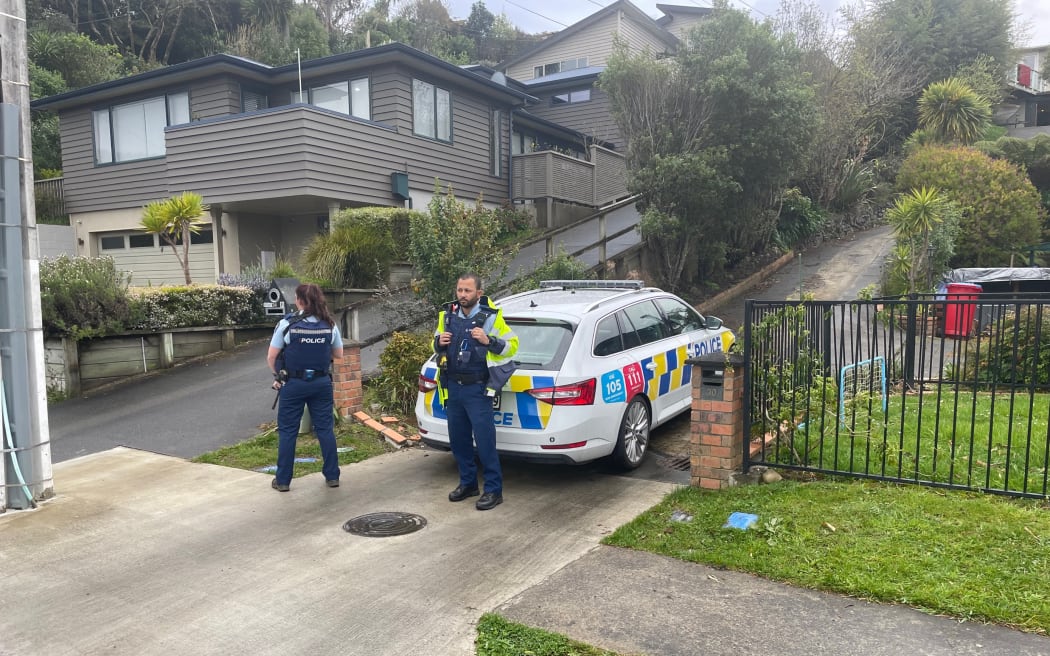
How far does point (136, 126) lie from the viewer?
18.0 meters

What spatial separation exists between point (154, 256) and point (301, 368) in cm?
1475

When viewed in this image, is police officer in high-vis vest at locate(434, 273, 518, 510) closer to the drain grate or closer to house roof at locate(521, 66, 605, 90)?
the drain grate

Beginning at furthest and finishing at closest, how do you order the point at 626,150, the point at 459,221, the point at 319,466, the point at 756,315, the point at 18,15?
1. the point at 626,150
2. the point at 459,221
3. the point at 319,466
4. the point at 756,315
5. the point at 18,15

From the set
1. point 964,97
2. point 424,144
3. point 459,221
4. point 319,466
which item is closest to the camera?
point 319,466

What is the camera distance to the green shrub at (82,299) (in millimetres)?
9859

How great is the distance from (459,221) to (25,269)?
4788 millimetres

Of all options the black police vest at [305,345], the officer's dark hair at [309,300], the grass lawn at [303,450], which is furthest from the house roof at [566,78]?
the black police vest at [305,345]

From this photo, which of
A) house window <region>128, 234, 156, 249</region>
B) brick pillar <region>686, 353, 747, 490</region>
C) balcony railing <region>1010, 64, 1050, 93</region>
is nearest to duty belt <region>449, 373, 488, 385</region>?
brick pillar <region>686, 353, 747, 490</region>

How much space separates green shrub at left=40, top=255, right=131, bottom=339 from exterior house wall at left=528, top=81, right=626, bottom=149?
54.1 ft

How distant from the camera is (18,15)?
17.2 feet

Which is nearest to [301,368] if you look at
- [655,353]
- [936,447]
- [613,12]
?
[655,353]

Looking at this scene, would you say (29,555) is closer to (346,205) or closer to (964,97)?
(346,205)

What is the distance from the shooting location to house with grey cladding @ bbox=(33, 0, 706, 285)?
49.2 feet

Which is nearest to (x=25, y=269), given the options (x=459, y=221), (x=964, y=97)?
(x=459, y=221)
